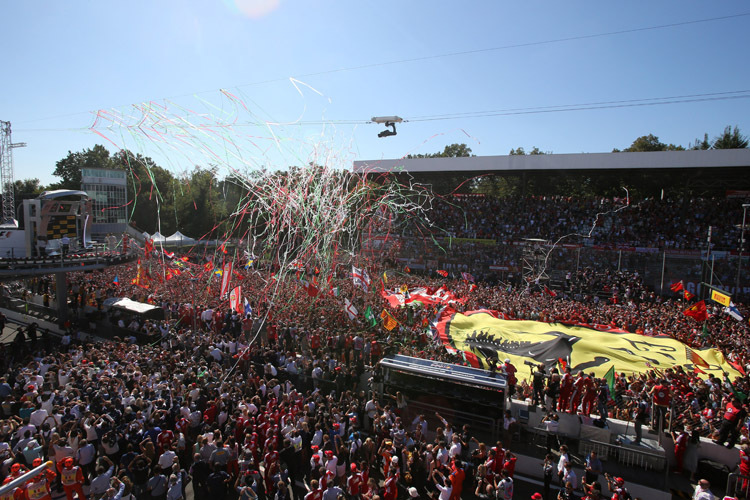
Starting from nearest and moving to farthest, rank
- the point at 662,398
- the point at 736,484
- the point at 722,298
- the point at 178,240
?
the point at 736,484, the point at 662,398, the point at 722,298, the point at 178,240

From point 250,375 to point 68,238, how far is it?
13.6m

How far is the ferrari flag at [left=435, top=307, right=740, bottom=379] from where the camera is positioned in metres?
11.2

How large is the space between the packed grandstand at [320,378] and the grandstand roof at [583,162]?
5112 millimetres

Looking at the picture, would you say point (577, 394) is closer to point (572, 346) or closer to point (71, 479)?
point (572, 346)

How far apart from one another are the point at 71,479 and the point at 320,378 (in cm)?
509

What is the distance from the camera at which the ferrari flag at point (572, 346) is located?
11.2 m

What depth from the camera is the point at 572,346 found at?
1195 centimetres

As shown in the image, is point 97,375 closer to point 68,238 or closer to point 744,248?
point 68,238

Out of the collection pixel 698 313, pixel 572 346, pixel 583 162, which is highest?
pixel 583 162

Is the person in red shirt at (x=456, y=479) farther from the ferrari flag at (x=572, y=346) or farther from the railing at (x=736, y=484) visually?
the ferrari flag at (x=572, y=346)

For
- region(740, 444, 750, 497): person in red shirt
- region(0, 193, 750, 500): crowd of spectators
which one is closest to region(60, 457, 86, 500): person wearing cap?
region(0, 193, 750, 500): crowd of spectators

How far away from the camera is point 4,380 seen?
30.1 feet

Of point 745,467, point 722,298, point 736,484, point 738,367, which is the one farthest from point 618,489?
point 722,298

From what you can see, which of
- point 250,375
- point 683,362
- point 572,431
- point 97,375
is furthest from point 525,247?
point 97,375
